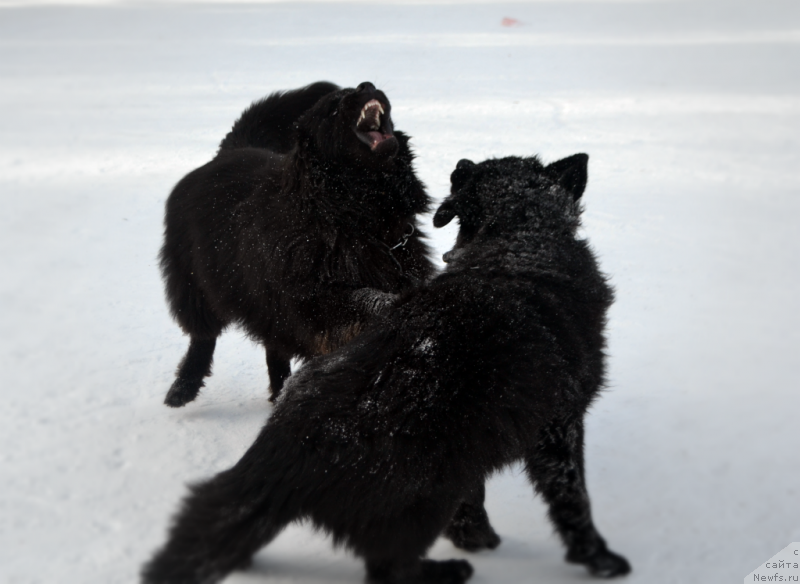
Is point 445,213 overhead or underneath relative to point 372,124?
underneath

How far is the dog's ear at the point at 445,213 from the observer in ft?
10.1

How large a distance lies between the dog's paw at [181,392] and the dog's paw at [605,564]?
2.39 meters

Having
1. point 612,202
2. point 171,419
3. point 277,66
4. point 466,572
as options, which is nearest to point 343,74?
point 277,66

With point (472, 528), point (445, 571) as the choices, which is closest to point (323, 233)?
point (472, 528)

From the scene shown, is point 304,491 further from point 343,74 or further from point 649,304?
point 343,74

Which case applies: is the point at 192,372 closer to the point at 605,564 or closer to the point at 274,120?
the point at 274,120

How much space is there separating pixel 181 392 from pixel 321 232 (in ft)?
4.80

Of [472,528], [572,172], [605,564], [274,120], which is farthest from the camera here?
[274,120]

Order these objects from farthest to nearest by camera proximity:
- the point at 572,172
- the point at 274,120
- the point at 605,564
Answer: the point at 274,120, the point at 572,172, the point at 605,564

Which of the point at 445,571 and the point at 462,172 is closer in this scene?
the point at 445,571

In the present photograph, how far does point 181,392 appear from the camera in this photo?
414 cm

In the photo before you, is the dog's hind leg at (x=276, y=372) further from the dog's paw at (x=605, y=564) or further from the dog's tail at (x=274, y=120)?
the dog's paw at (x=605, y=564)

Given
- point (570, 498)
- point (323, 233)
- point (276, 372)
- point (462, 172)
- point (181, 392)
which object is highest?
point (462, 172)

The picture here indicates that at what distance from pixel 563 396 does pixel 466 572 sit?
744 mm
